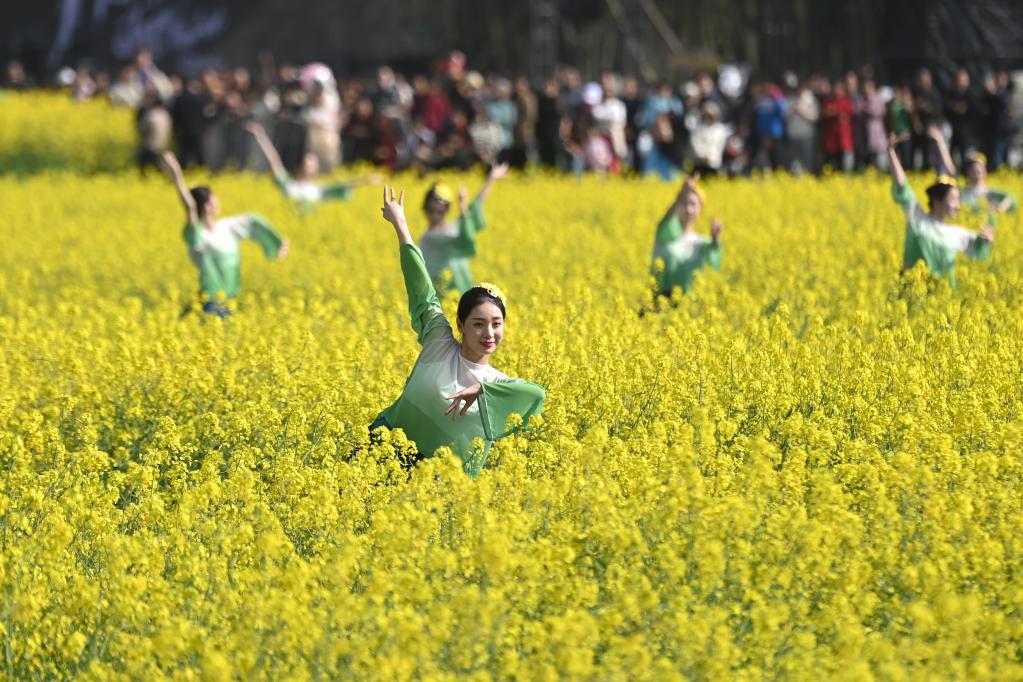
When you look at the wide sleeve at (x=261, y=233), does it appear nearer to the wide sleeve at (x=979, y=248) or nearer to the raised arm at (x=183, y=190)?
the raised arm at (x=183, y=190)

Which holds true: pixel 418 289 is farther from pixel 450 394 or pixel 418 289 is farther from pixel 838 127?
pixel 838 127

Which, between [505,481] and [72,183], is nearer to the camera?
[505,481]

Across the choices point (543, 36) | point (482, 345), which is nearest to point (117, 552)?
point (482, 345)

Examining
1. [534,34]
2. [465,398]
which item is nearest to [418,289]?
[465,398]

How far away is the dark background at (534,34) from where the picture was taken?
28.7 metres

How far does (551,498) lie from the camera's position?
293 inches

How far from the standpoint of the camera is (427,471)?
7.34m

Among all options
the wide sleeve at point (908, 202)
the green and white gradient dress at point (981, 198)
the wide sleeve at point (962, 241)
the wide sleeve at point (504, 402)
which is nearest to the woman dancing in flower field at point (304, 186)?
the green and white gradient dress at point (981, 198)

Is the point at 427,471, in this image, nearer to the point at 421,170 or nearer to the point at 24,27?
the point at 421,170

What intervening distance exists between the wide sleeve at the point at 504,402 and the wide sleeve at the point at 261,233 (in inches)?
221

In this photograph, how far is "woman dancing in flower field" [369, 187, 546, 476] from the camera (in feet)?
26.5

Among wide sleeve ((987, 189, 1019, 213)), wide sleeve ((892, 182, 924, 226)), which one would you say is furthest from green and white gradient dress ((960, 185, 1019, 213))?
wide sleeve ((892, 182, 924, 226))

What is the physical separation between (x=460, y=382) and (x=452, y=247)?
524 cm

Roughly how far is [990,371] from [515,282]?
21.3ft
